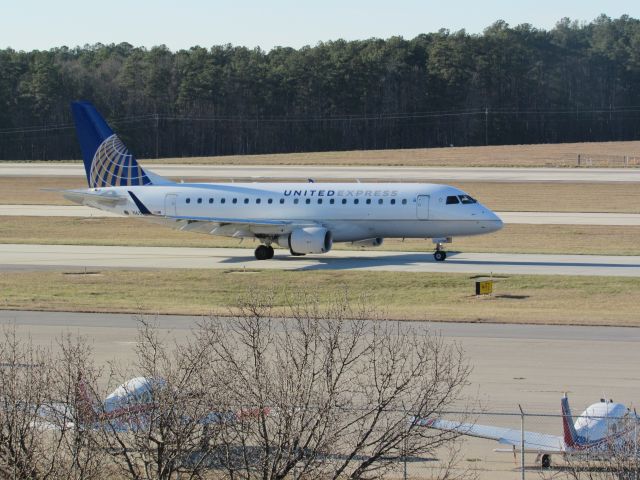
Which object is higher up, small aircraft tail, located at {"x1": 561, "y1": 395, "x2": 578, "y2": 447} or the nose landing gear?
small aircraft tail, located at {"x1": 561, "y1": 395, "x2": 578, "y2": 447}

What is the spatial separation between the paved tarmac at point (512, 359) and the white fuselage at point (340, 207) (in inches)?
713

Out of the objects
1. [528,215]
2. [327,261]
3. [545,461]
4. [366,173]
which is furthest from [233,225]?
[366,173]

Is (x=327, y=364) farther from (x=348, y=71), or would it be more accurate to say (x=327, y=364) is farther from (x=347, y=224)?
(x=348, y=71)

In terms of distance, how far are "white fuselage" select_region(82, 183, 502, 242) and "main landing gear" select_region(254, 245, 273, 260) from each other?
5.68ft

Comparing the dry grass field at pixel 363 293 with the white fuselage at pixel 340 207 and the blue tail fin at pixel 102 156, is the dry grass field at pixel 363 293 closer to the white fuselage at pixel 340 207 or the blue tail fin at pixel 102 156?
the white fuselage at pixel 340 207

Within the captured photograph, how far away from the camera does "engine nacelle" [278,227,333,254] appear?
57031 mm

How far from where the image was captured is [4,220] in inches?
3142

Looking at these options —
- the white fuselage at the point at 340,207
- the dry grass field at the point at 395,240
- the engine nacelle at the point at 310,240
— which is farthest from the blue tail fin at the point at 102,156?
the engine nacelle at the point at 310,240

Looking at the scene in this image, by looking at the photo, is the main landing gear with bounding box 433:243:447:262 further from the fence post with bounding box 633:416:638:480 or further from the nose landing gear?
the fence post with bounding box 633:416:638:480

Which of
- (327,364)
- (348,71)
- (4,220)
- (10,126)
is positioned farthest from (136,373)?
(348,71)

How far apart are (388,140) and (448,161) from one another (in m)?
55.5

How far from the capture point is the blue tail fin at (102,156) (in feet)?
212

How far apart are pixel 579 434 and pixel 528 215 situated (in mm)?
60867

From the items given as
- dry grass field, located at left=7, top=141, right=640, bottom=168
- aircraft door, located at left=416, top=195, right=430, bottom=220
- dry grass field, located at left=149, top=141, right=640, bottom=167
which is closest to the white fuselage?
aircraft door, located at left=416, top=195, right=430, bottom=220
